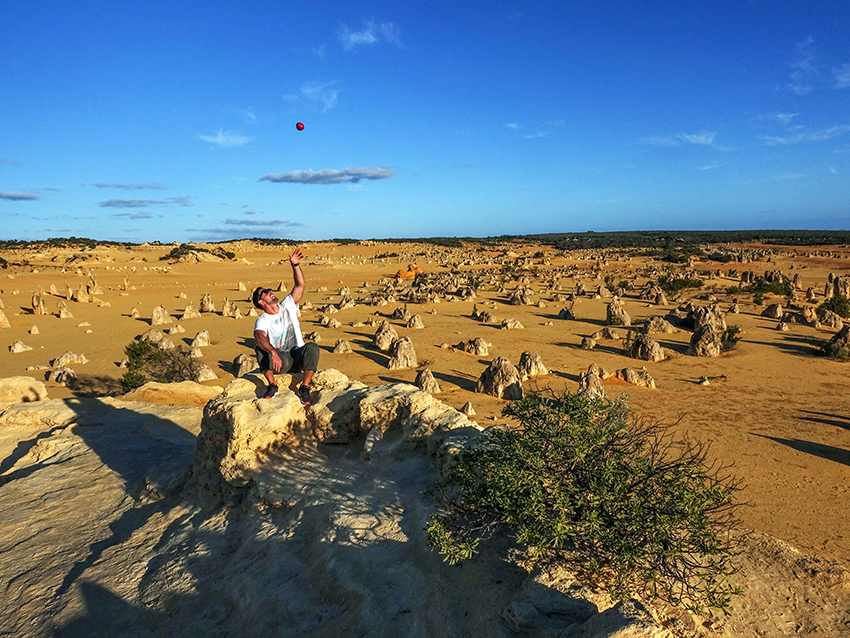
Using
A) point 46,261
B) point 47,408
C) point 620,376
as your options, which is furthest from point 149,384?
point 46,261

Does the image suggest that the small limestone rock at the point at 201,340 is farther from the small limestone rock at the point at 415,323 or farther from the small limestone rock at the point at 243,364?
the small limestone rock at the point at 415,323

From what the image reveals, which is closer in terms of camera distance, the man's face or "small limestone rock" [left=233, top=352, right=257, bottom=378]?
the man's face

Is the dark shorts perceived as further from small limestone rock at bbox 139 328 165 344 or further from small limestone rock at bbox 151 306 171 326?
small limestone rock at bbox 151 306 171 326

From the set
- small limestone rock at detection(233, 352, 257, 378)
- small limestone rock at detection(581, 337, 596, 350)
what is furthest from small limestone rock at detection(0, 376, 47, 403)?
small limestone rock at detection(581, 337, 596, 350)

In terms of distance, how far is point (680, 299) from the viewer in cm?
2389

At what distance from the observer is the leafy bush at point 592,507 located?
345cm

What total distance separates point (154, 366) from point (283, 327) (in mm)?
10518

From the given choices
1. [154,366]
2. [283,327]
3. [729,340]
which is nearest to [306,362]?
[283,327]

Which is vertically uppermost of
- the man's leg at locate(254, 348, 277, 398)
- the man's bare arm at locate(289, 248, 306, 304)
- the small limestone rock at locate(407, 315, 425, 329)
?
the man's bare arm at locate(289, 248, 306, 304)

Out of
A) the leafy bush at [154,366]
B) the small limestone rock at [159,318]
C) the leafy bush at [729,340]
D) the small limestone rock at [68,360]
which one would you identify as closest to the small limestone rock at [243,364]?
the leafy bush at [154,366]

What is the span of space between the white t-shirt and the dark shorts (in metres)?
0.08

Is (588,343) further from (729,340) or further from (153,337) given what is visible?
(153,337)

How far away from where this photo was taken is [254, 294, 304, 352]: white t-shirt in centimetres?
595

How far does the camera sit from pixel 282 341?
6180mm
